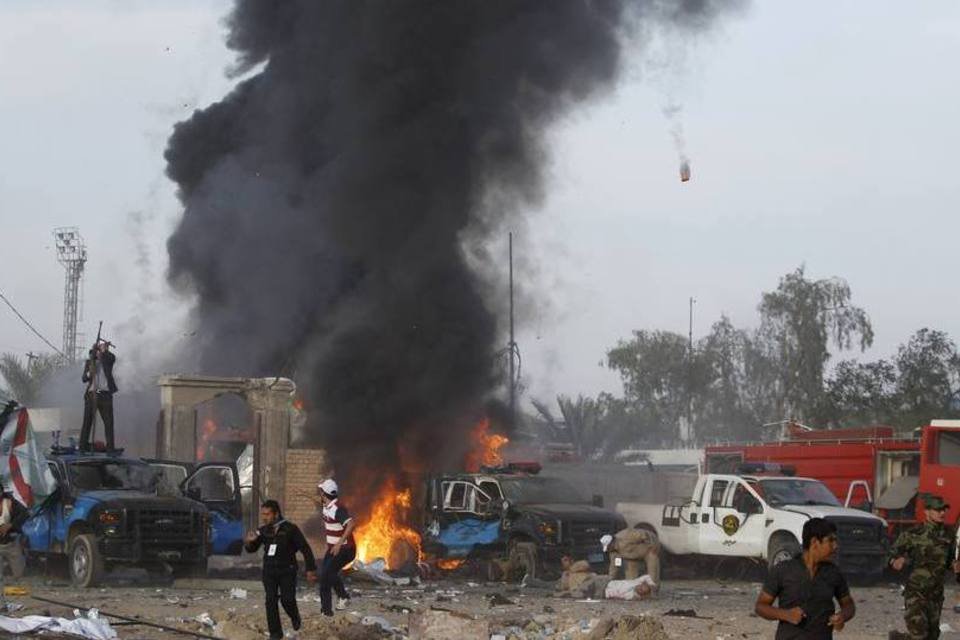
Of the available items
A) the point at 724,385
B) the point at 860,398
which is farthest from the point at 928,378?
the point at 724,385

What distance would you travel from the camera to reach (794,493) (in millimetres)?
22516

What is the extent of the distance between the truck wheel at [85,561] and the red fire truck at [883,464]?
1079cm

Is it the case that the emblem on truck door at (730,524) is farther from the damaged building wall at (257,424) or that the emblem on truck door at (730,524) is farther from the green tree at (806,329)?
the green tree at (806,329)

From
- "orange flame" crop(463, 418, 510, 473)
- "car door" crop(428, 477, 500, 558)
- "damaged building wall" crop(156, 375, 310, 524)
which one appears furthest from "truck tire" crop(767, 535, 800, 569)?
"damaged building wall" crop(156, 375, 310, 524)

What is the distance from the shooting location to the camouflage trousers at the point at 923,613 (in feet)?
35.7

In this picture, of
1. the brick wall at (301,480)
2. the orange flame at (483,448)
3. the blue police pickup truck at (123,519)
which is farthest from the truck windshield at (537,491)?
the brick wall at (301,480)

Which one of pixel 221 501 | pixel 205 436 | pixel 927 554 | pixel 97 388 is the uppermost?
pixel 97 388

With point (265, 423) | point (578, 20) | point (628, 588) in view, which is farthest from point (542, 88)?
point (628, 588)

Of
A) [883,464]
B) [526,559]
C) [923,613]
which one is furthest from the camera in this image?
[883,464]

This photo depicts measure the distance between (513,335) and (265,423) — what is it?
37.3 ft

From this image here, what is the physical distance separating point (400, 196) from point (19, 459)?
50.3 feet

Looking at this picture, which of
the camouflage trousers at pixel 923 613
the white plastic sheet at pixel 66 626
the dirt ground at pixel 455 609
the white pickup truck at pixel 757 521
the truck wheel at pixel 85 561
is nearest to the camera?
the camouflage trousers at pixel 923 613

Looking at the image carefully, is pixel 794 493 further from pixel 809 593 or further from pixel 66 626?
pixel 809 593

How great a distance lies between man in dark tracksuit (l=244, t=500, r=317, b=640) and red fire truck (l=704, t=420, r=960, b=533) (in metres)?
12.9
